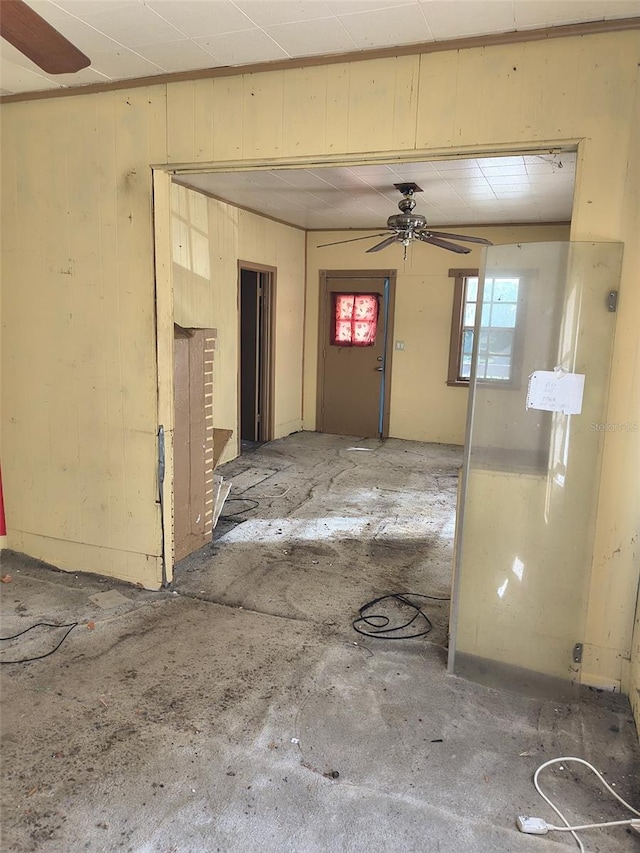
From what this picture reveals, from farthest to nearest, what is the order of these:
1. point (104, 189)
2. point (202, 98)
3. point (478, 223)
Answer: point (478, 223) → point (104, 189) → point (202, 98)

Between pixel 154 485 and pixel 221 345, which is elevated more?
pixel 221 345

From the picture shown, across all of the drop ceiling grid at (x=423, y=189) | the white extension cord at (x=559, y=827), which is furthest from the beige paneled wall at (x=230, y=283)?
the white extension cord at (x=559, y=827)

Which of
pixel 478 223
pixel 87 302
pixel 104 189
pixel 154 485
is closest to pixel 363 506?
pixel 154 485

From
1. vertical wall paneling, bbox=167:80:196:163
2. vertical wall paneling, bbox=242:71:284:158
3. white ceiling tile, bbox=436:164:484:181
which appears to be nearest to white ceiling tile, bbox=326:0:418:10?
vertical wall paneling, bbox=242:71:284:158

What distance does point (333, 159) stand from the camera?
2617 millimetres

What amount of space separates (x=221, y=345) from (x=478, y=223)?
10.9 feet

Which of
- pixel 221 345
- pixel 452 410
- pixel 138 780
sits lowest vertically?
pixel 138 780

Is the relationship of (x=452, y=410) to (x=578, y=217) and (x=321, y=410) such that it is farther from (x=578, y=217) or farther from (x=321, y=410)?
(x=578, y=217)

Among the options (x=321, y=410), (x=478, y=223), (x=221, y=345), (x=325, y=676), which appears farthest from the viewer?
(x=321, y=410)

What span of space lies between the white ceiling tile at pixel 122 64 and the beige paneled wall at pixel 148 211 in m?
0.10

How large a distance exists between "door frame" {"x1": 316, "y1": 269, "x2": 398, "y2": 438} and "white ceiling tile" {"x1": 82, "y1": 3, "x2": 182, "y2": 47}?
5025mm

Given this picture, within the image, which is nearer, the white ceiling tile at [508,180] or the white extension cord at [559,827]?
the white extension cord at [559,827]

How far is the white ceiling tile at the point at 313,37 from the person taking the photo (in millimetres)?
2252

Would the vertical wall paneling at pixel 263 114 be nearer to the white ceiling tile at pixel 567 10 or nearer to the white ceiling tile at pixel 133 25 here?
the white ceiling tile at pixel 133 25
